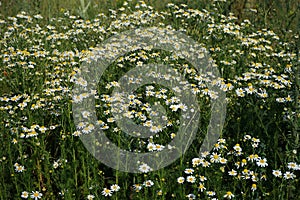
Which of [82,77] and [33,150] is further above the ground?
[82,77]

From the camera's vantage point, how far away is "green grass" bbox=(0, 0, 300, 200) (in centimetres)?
296

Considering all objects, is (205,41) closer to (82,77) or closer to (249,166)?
(82,77)

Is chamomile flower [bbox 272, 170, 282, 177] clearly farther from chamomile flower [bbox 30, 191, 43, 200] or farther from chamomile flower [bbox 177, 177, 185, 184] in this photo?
chamomile flower [bbox 30, 191, 43, 200]

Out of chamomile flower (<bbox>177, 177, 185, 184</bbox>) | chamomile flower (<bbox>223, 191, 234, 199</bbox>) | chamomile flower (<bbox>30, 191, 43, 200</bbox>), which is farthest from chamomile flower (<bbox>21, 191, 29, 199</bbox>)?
chamomile flower (<bbox>223, 191, 234, 199</bbox>)

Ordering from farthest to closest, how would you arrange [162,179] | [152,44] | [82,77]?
[152,44] < [82,77] < [162,179]

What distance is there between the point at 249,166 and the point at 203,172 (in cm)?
35

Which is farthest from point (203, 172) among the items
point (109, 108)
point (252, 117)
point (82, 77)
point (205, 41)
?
point (205, 41)

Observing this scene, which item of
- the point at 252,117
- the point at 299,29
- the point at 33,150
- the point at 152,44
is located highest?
the point at 299,29

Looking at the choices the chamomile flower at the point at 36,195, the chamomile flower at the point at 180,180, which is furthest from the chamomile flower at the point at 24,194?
the chamomile flower at the point at 180,180

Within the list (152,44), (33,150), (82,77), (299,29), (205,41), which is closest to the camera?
(299,29)

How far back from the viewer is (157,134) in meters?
3.29

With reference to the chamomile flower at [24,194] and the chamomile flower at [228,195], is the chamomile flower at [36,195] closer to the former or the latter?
the chamomile flower at [24,194]

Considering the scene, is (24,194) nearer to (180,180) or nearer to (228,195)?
(180,180)

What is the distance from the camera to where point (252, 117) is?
345cm
